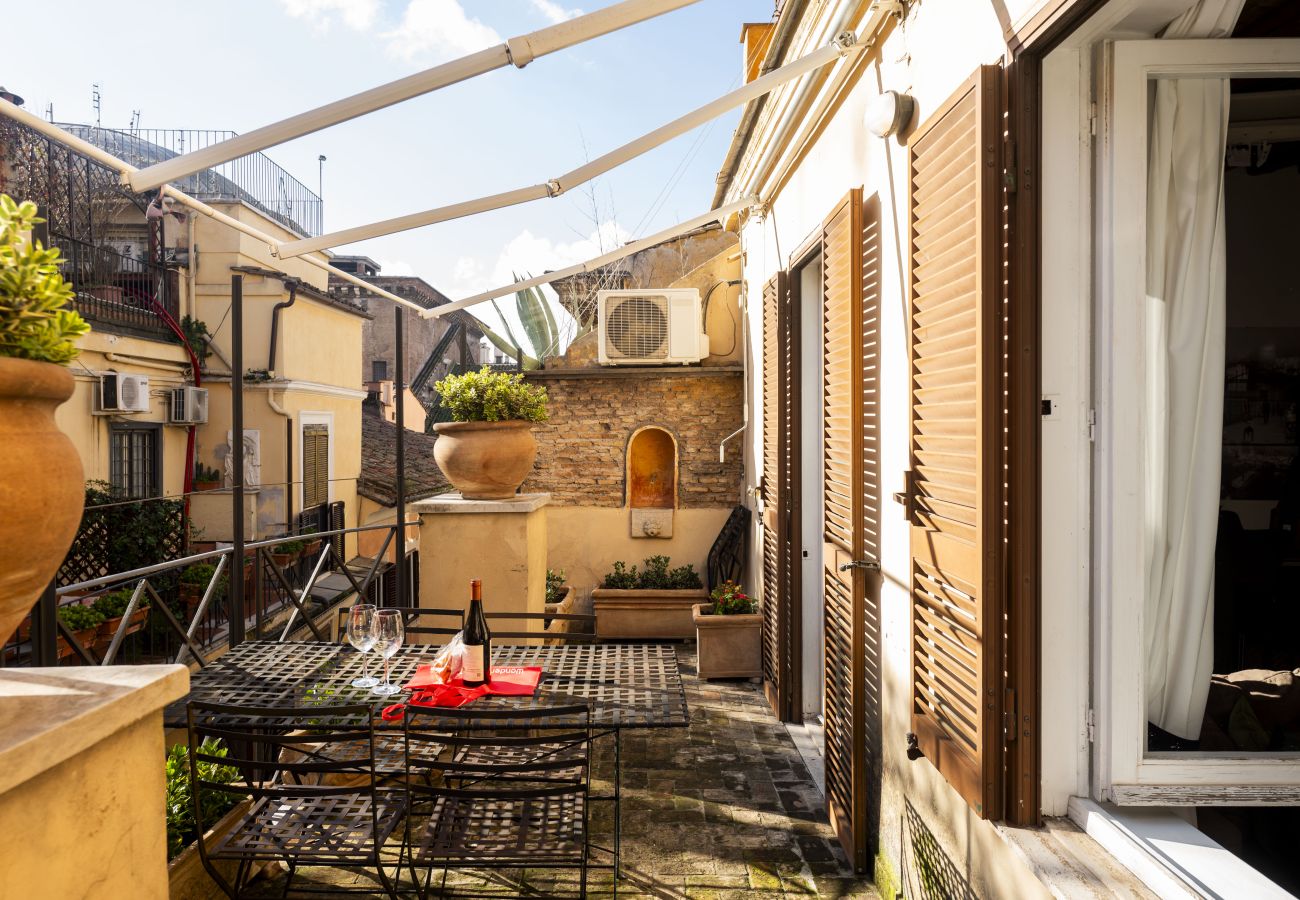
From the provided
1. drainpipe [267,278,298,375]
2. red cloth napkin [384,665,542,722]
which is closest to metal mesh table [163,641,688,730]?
red cloth napkin [384,665,542,722]

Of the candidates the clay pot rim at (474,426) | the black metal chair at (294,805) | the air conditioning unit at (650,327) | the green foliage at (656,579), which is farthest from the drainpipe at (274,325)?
the black metal chair at (294,805)

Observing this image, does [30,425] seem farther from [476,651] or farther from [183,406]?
[183,406]

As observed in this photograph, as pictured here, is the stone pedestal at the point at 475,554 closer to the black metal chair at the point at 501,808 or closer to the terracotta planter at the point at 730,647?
the terracotta planter at the point at 730,647

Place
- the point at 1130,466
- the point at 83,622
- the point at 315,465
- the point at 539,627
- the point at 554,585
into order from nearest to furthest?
the point at 1130,466, the point at 539,627, the point at 83,622, the point at 554,585, the point at 315,465

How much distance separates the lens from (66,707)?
1.05 metres

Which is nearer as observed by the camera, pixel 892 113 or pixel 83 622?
pixel 892 113

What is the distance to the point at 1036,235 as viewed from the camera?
1.90 metres

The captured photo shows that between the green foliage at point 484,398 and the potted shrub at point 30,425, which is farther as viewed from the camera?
the green foliage at point 484,398

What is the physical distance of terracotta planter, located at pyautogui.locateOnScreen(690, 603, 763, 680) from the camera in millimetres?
6074

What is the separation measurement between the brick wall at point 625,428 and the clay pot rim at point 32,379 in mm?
7010

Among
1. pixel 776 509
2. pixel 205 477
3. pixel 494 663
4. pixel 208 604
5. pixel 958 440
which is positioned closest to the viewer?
pixel 958 440

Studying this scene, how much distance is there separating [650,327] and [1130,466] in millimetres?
6367

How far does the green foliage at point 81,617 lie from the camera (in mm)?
6980

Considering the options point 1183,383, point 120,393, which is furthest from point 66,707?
point 120,393
